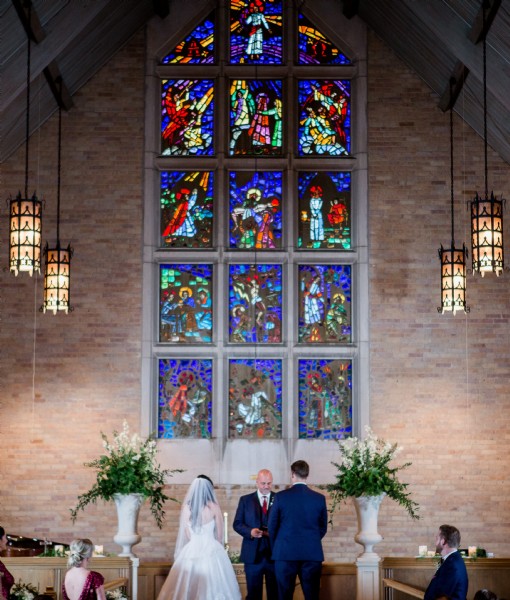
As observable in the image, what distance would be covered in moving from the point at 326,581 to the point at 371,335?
4.00 meters

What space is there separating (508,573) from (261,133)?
21.9ft

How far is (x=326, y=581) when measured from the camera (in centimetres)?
1045

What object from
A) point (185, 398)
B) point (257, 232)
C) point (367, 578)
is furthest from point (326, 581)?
point (257, 232)

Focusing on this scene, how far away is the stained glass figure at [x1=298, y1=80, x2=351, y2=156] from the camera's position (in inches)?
562

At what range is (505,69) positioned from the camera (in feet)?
37.8

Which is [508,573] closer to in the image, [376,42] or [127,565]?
[127,565]

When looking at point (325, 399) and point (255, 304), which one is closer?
point (325, 399)

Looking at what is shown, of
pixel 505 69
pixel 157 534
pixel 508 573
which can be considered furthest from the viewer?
pixel 157 534

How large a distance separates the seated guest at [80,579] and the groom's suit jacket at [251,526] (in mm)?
2131

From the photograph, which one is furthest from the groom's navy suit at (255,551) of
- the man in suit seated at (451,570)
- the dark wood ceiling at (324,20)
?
the dark wood ceiling at (324,20)

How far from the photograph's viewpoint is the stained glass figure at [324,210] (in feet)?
46.3

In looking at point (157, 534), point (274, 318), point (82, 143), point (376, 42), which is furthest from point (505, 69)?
point (157, 534)

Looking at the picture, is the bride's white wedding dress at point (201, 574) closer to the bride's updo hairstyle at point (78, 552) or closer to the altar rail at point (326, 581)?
the altar rail at point (326, 581)

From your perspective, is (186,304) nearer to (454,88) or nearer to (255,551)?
(454,88)
